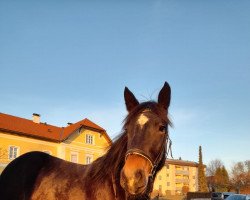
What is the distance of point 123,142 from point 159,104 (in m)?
0.63

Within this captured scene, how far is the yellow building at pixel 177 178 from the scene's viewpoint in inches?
3501

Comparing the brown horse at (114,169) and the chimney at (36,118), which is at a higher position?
the chimney at (36,118)

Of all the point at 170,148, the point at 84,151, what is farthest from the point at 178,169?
the point at 170,148

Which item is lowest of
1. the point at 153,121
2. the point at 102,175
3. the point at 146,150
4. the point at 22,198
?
the point at 22,198

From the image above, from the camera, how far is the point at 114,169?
3.31 m

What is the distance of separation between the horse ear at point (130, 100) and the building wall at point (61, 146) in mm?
32553

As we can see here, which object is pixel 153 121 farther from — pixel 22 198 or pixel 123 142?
pixel 22 198

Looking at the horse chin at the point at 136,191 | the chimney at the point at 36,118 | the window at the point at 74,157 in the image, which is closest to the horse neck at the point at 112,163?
the horse chin at the point at 136,191

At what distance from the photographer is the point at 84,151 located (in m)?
45.3

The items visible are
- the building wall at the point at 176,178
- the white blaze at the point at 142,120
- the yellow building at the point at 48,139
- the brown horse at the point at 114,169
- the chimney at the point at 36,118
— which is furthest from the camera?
the building wall at the point at 176,178

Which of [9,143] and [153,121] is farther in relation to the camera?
[9,143]

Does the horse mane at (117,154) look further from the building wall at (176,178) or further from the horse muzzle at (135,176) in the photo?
the building wall at (176,178)

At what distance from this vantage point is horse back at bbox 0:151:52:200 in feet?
12.3

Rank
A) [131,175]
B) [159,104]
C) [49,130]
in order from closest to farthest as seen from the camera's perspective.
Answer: [131,175] < [159,104] < [49,130]
